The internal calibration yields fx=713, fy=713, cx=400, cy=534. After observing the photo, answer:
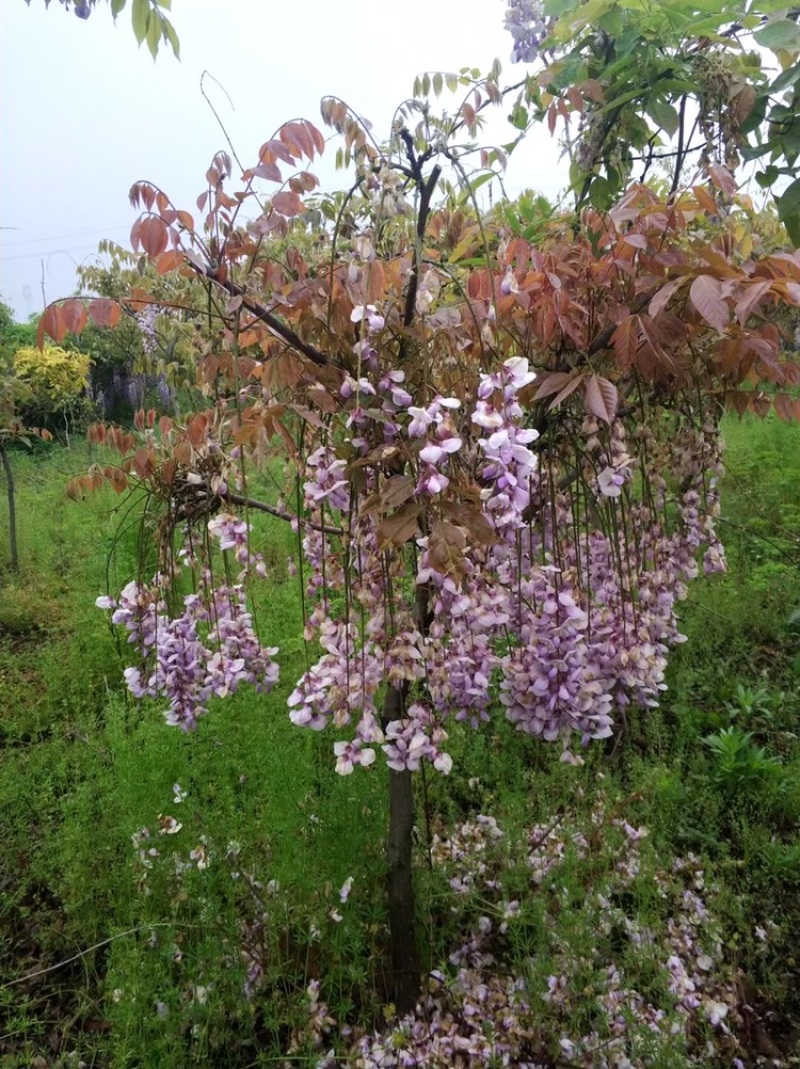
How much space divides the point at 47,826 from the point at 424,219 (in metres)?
2.54

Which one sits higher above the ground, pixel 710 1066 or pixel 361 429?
pixel 361 429

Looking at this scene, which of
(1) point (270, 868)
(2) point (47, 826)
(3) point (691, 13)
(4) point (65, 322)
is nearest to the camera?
(4) point (65, 322)

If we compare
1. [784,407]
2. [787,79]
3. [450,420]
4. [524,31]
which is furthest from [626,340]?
[524,31]

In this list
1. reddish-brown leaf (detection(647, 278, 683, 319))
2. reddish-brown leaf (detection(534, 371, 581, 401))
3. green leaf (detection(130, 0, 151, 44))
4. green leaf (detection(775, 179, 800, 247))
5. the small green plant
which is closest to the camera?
reddish-brown leaf (detection(647, 278, 683, 319))

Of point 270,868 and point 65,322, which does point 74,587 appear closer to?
point 270,868

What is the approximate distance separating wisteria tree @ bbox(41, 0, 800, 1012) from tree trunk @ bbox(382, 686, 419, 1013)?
307 millimetres

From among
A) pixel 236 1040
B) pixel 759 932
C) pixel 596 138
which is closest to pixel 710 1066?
pixel 759 932

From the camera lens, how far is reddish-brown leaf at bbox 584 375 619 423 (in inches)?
43.8

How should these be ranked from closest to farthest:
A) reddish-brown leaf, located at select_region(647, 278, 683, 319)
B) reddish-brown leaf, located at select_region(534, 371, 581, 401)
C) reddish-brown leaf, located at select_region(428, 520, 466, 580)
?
reddish-brown leaf, located at select_region(428, 520, 466, 580) → reddish-brown leaf, located at select_region(647, 278, 683, 319) → reddish-brown leaf, located at select_region(534, 371, 581, 401)

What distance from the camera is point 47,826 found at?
267 centimetres

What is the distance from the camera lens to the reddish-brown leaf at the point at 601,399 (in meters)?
1.11

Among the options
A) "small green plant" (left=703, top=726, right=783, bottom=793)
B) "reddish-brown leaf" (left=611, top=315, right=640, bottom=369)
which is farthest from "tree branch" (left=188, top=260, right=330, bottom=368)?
"small green plant" (left=703, top=726, right=783, bottom=793)

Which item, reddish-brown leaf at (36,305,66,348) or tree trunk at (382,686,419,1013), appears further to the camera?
tree trunk at (382,686,419,1013)

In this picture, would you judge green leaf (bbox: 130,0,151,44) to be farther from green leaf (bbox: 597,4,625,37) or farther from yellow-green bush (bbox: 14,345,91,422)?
yellow-green bush (bbox: 14,345,91,422)
